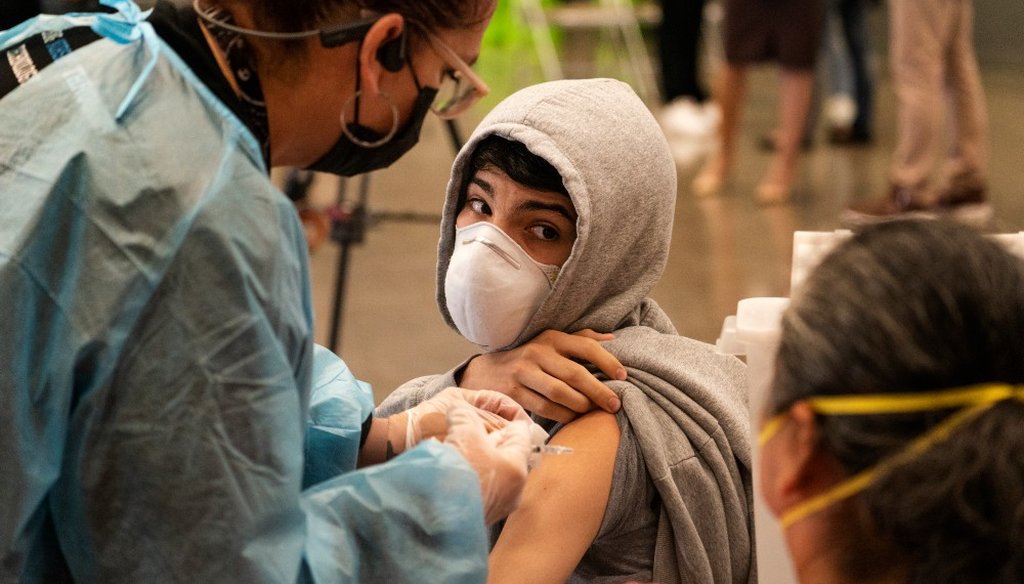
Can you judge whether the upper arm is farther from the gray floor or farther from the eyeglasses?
the gray floor

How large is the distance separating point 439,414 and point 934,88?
3.61m

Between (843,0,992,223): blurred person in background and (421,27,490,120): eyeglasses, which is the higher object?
(421,27,490,120): eyeglasses

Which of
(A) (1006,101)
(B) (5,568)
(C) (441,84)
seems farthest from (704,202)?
(B) (5,568)

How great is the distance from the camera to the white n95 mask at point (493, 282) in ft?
5.35

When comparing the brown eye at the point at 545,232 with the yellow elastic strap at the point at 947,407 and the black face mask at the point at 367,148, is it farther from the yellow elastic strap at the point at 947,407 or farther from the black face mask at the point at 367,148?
the yellow elastic strap at the point at 947,407

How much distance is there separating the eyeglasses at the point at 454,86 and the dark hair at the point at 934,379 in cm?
46

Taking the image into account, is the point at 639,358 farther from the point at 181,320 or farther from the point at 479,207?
the point at 181,320

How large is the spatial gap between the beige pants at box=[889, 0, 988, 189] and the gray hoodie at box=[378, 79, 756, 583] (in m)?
3.15

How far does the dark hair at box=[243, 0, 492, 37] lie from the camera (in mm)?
1148

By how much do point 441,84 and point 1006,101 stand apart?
652cm

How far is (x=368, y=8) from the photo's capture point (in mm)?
1177

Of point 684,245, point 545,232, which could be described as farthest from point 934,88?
point 545,232

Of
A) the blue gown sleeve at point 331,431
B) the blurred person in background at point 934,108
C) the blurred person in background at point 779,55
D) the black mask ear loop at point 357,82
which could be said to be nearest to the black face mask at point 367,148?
the black mask ear loop at point 357,82

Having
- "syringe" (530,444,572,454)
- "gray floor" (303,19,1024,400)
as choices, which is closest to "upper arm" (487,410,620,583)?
"syringe" (530,444,572,454)
